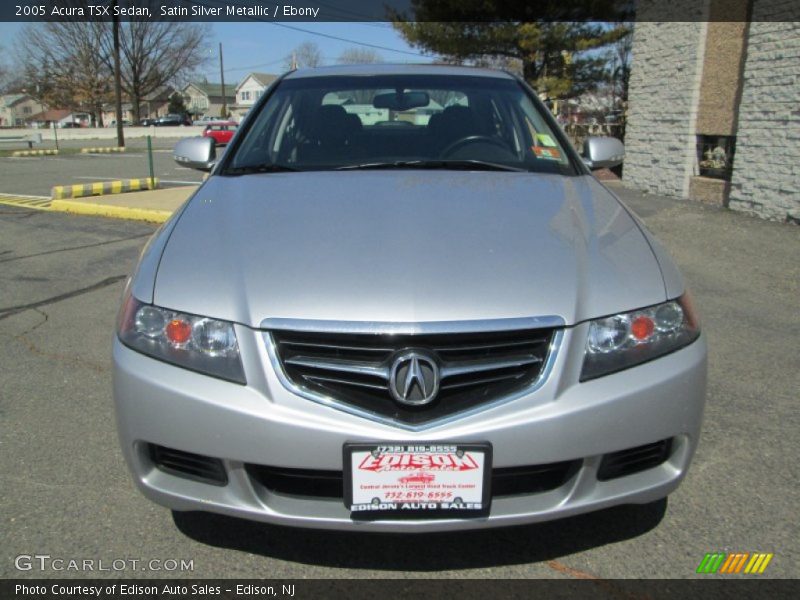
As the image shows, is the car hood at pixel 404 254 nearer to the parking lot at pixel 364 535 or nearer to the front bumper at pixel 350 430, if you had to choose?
the front bumper at pixel 350 430

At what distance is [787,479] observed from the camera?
8.61 ft

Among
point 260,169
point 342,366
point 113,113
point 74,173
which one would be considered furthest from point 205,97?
point 342,366

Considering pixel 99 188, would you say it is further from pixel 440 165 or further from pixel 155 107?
pixel 155 107

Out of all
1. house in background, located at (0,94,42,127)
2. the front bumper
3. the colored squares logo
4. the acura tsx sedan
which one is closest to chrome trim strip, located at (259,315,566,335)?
the acura tsx sedan

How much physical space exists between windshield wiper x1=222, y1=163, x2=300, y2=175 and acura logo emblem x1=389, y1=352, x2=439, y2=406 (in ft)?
4.62

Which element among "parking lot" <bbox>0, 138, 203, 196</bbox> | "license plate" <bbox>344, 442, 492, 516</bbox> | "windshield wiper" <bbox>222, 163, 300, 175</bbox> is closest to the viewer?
"license plate" <bbox>344, 442, 492, 516</bbox>

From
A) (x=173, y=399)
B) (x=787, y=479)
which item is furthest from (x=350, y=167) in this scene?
(x=787, y=479)

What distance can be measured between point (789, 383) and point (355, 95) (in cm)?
267

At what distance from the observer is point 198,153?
11.4 feet

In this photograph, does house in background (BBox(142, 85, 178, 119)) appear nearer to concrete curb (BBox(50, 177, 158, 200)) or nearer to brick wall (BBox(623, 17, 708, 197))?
concrete curb (BBox(50, 177, 158, 200))

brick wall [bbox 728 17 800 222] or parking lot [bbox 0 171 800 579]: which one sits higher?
brick wall [bbox 728 17 800 222]

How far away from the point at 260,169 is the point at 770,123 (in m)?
8.12

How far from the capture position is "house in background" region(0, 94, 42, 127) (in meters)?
104
